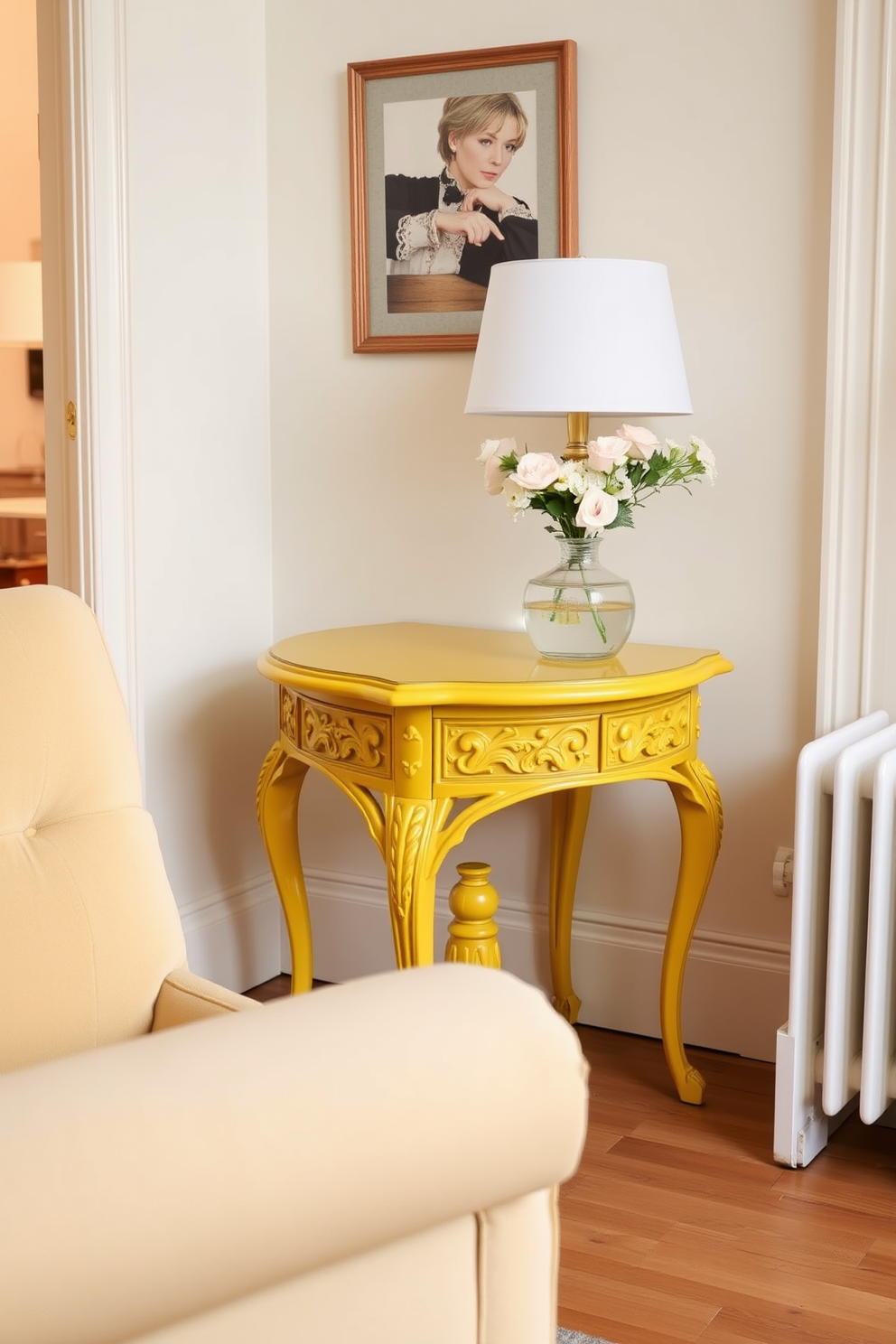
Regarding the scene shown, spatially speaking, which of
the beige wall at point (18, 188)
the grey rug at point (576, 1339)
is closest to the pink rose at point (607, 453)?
the grey rug at point (576, 1339)

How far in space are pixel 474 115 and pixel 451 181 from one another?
0.12 meters

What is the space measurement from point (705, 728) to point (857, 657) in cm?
36

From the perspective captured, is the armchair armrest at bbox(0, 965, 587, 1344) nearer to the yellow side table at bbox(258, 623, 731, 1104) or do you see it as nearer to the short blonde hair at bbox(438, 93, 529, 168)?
the yellow side table at bbox(258, 623, 731, 1104)

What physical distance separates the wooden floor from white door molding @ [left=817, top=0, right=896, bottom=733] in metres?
0.70

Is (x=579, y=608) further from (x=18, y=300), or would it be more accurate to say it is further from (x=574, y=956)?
(x=18, y=300)

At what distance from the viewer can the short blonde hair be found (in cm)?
252

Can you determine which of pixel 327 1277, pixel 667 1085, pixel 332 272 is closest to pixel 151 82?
pixel 332 272

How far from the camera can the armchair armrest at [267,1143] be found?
79 cm

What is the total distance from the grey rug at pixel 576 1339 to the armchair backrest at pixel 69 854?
74cm

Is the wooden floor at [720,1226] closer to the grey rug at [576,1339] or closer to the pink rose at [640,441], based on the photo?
the grey rug at [576,1339]

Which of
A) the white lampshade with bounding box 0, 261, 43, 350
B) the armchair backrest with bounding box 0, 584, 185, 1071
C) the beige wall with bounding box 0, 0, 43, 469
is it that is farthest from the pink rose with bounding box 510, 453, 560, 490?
the beige wall with bounding box 0, 0, 43, 469

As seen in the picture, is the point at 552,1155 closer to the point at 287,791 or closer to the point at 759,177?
the point at 287,791

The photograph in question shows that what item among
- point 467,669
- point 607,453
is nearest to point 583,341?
point 607,453

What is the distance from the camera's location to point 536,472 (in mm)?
2092
